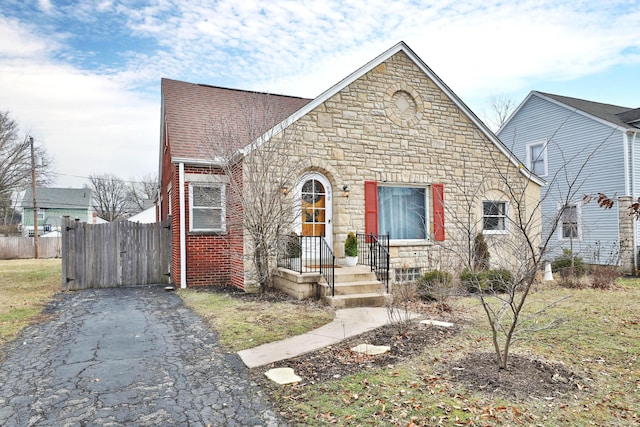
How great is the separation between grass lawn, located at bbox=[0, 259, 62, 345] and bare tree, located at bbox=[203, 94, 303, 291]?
4.33 metres

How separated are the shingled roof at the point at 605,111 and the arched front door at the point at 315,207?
1256 cm

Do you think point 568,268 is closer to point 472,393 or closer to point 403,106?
point 403,106

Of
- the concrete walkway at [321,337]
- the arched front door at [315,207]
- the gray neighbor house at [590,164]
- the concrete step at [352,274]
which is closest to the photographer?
the concrete walkway at [321,337]

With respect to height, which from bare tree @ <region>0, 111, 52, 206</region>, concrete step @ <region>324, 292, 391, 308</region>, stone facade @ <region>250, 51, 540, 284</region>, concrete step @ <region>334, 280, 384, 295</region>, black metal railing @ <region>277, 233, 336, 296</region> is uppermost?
bare tree @ <region>0, 111, 52, 206</region>

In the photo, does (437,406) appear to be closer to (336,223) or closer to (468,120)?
(336,223)

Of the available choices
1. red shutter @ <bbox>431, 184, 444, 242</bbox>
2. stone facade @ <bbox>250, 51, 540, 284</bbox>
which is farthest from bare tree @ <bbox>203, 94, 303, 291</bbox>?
red shutter @ <bbox>431, 184, 444, 242</bbox>

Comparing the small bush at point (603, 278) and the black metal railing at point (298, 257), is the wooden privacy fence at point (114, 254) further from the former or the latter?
the small bush at point (603, 278)

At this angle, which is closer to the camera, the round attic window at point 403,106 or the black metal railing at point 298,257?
the black metal railing at point 298,257

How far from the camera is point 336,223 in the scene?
10773mm

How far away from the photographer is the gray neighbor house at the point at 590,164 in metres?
15.8

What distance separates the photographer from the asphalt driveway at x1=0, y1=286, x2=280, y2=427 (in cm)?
368

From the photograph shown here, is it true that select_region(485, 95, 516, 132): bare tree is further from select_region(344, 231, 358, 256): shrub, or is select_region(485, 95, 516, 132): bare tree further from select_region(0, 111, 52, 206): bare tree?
select_region(0, 111, 52, 206): bare tree

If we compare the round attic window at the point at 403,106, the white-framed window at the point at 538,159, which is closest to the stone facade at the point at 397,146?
the round attic window at the point at 403,106

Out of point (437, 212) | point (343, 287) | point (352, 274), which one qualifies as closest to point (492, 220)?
point (437, 212)
